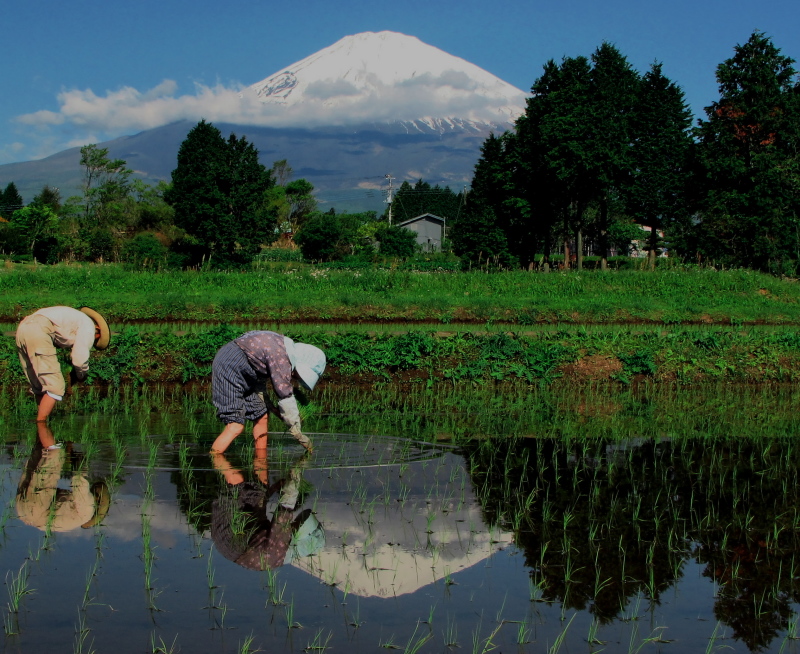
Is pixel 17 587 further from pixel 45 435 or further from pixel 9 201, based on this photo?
pixel 9 201

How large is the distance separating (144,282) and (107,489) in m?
16.5

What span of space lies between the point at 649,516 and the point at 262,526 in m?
2.84

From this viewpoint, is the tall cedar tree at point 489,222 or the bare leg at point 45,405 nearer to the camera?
the bare leg at point 45,405

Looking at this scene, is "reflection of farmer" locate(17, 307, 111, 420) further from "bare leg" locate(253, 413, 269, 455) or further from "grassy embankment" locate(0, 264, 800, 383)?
"grassy embankment" locate(0, 264, 800, 383)

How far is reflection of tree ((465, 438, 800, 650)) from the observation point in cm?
480

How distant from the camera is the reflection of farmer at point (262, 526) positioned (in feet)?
17.1

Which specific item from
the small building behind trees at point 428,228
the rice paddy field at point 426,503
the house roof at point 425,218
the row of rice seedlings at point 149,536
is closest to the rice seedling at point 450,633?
the rice paddy field at point 426,503

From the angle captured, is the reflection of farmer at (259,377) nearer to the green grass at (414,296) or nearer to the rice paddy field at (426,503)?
the rice paddy field at (426,503)

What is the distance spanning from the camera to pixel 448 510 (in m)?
6.20

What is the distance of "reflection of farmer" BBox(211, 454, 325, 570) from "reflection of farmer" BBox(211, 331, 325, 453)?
0.54 metres

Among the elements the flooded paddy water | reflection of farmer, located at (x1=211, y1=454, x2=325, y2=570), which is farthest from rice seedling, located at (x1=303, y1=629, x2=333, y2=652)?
reflection of farmer, located at (x1=211, y1=454, x2=325, y2=570)

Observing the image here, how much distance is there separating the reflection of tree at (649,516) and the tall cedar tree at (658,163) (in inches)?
1385

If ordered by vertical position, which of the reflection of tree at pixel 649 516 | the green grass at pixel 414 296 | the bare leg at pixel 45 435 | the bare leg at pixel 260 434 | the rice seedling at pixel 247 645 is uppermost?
the green grass at pixel 414 296

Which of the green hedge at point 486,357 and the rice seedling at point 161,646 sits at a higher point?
the green hedge at point 486,357
